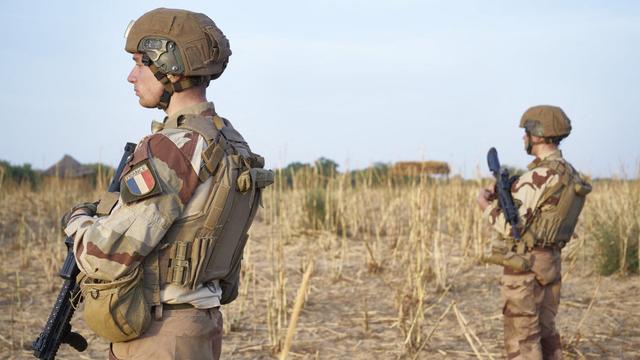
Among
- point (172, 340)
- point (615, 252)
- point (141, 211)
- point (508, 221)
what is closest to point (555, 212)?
point (508, 221)

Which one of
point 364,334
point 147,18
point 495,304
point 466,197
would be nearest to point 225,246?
point 147,18

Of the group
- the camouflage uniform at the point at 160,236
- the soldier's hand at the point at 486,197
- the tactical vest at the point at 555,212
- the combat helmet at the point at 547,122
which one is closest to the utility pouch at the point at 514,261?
the tactical vest at the point at 555,212

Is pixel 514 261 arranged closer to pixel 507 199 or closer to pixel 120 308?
pixel 507 199

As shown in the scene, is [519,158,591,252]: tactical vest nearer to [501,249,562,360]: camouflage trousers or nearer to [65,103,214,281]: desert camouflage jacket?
[501,249,562,360]: camouflage trousers

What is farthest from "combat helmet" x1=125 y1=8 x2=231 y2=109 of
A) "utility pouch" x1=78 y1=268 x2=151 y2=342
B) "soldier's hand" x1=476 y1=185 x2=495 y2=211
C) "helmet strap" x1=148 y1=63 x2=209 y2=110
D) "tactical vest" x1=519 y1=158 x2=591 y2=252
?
"soldier's hand" x1=476 y1=185 x2=495 y2=211

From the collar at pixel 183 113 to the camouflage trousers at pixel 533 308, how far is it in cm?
274

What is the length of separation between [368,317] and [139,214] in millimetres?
4473

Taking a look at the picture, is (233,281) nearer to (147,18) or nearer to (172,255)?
(172,255)

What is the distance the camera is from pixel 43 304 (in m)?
6.75

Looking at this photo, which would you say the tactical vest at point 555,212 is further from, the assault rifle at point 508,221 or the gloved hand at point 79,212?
the gloved hand at point 79,212

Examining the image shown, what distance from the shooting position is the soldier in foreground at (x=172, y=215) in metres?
2.25

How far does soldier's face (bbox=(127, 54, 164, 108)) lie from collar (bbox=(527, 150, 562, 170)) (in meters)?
3.01

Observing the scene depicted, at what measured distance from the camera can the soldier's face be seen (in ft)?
8.33

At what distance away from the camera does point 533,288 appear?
4.58 m
